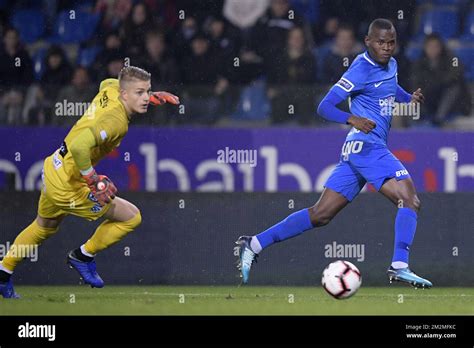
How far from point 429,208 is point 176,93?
234 centimetres

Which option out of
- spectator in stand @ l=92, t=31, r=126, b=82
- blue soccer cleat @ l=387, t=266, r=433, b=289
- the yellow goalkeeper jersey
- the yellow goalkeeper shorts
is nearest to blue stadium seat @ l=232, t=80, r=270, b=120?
spectator in stand @ l=92, t=31, r=126, b=82

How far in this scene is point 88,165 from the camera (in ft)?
26.5

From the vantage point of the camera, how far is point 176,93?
394 inches

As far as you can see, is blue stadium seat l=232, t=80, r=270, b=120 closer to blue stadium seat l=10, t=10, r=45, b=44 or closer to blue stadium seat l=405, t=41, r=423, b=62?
blue stadium seat l=405, t=41, r=423, b=62

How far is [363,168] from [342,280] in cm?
99

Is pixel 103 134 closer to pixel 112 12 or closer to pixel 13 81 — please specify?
pixel 13 81

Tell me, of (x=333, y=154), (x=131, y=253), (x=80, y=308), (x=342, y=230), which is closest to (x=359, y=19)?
(x=333, y=154)

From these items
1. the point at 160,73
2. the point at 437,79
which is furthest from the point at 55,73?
the point at 437,79

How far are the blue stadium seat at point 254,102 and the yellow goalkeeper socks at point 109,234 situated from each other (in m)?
1.75

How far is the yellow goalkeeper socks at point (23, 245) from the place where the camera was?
28.2 feet

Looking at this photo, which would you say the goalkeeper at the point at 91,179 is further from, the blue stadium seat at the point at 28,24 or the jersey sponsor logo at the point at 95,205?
the blue stadium seat at the point at 28,24

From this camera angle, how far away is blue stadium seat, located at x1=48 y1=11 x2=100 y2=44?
10.2 meters

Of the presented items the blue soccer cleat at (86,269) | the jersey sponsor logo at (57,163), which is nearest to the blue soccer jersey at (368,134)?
the blue soccer cleat at (86,269)

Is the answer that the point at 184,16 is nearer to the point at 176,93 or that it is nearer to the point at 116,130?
the point at 176,93
